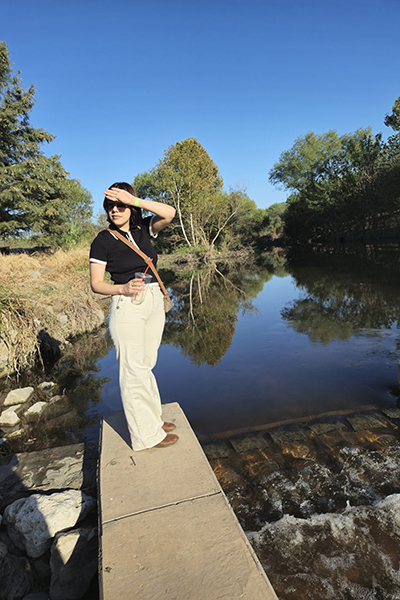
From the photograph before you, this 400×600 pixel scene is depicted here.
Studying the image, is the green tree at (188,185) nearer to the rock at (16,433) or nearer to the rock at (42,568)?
the rock at (16,433)

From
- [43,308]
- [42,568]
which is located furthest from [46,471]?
[43,308]

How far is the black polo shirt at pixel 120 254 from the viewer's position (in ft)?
7.90

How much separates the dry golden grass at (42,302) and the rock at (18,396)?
2.24 feet

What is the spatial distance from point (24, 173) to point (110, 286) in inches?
864

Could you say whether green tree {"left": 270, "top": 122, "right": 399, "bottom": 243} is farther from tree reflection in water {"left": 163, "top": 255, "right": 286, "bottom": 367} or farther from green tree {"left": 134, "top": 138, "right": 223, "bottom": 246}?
tree reflection in water {"left": 163, "top": 255, "right": 286, "bottom": 367}

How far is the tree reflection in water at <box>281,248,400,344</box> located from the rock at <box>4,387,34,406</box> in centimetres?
520

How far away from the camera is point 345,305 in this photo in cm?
946

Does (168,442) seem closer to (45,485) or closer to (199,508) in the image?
(199,508)

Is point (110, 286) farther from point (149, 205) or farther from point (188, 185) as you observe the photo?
point (188, 185)

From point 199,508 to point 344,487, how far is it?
1.41 m

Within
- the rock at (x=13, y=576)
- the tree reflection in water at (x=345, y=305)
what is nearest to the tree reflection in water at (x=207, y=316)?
the tree reflection in water at (x=345, y=305)

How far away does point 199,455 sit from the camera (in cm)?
256

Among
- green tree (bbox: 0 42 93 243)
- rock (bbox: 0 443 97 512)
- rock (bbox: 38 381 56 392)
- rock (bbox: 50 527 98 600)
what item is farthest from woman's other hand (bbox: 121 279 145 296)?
green tree (bbox: 0 42 93 243)

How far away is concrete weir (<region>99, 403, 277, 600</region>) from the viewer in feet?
5.05
